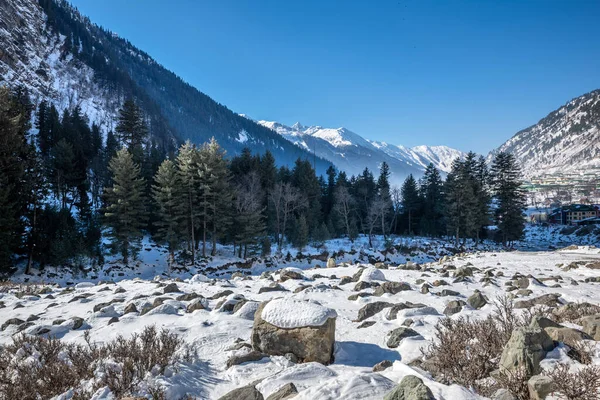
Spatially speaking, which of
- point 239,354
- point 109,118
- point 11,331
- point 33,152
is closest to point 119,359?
point 239,354

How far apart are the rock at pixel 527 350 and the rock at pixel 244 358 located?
3.31 m

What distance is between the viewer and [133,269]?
25.0 m

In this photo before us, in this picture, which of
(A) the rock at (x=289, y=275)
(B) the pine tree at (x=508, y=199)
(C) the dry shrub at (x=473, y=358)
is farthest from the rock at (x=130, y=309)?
(B) the pine tree at (x=508, y=199)

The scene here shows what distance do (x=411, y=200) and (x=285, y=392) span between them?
52.4 meters

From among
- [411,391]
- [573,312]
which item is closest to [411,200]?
[573,312]

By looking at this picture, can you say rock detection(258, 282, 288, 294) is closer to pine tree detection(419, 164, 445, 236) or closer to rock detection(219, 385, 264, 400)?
rock detection(219, 385, 264, 400)

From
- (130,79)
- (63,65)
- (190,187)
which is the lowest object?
(190,187)

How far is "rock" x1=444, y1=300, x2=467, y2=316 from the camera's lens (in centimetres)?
700

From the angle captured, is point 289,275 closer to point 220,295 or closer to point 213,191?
point 220,295

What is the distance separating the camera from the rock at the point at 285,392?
3.37m

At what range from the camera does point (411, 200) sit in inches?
2051

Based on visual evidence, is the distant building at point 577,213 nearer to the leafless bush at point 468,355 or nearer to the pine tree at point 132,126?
the leafless bush at point 468,355

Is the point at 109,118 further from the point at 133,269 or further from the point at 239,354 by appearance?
the point at 239,354

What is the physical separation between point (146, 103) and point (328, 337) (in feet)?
468
